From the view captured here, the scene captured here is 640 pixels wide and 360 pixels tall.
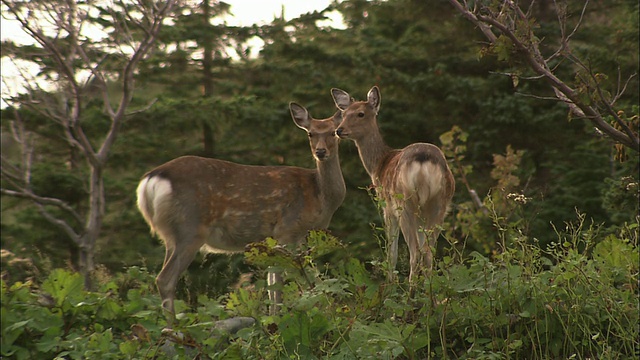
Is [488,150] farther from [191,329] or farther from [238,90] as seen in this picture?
[191,329]

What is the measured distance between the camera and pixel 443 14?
Answer: 16.9 metres

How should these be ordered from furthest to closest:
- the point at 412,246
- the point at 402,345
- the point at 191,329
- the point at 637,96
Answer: the point at 637,96 → the point at 412,246 → the point at 191,329 → the point at 402,345

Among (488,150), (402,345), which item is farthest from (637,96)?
(402,345)

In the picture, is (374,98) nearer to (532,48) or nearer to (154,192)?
(154,192)

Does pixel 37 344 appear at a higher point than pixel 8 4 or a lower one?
lower

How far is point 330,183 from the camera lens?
765cm

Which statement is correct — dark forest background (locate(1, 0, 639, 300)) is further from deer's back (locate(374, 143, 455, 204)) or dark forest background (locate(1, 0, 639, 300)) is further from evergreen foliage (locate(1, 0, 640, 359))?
deer's back (locate(374, 143, 455, 204))

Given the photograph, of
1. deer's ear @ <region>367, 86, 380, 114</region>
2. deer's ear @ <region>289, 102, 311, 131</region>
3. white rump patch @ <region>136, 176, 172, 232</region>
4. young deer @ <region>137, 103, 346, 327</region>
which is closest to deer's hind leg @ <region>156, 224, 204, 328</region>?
young deer @ <region>137, 103, 346, 327</region>

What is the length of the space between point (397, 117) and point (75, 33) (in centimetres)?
651

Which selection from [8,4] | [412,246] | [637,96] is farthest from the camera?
[637,96]

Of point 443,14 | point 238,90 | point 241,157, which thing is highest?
point 443,14

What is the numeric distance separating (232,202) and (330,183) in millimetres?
984

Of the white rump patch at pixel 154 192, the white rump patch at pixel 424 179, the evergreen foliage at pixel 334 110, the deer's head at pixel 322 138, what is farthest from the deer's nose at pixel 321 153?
the evergreen foliage at pixel 334 110

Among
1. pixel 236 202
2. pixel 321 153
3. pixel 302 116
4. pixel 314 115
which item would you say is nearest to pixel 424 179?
pixel 321 153
